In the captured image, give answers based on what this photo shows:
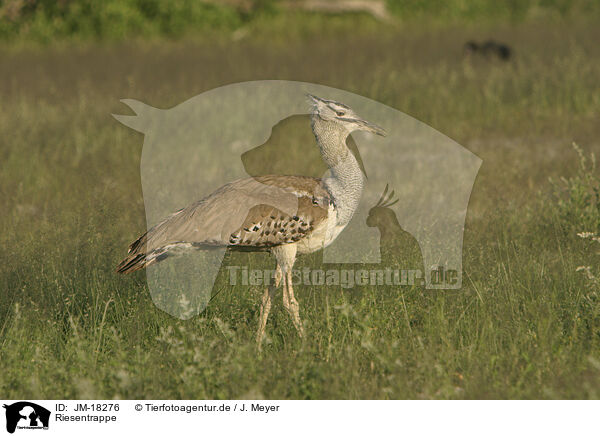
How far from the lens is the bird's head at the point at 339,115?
15.4 feet

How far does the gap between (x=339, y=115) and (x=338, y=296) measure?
3.96 feet

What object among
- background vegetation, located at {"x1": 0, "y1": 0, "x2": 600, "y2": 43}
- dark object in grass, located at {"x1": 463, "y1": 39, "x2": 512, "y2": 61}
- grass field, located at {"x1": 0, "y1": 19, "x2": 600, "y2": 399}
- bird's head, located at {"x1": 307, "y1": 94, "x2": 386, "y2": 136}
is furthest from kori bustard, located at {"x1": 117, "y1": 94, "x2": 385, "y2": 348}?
background vegetation, located at {"x1": 0, "y1": 0, "x2": 600, "y2": 43}

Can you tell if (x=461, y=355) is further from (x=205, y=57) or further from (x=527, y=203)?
(x=205, y=57)

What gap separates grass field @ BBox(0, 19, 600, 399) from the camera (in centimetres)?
392

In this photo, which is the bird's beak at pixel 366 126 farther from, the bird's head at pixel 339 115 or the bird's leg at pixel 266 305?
the bird's leg at pixel 266 305

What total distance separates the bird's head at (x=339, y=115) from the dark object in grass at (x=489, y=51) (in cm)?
807

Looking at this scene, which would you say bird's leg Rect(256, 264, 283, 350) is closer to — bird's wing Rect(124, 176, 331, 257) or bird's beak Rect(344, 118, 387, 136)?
bird's wing Rect(124, 176, 331, 257)

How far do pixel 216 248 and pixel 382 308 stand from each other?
3.67 feet

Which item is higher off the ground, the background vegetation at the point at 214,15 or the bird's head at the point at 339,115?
the bird's head at the point at 339,115
